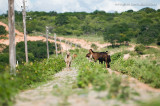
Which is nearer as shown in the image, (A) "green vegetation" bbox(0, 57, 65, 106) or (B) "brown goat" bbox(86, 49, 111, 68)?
(A) "green vegetation" bbox(0, 57, 65, 106)

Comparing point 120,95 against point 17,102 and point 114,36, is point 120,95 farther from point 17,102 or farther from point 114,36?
point 114,36

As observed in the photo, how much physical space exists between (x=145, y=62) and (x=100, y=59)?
569 cm

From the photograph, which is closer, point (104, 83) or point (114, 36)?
point (104, 83)

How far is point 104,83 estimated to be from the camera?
267 inches

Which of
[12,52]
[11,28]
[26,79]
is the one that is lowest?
[26,79]

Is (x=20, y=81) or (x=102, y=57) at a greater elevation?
(x=102, y=57)

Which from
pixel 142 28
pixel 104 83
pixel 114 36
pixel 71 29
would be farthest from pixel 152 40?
pixel 104 83

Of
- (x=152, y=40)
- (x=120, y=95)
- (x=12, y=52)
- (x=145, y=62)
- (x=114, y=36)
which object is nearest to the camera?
(x=120, y=95)

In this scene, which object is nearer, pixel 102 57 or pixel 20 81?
pixel 20 81

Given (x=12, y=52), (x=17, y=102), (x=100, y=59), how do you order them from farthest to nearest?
(x=100, y=59) < (x=12, y=52) < (x=17, y=102)

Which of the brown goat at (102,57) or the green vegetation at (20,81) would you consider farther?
the brown goat at (102,57)

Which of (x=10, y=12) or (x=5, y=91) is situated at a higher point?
(x=10, y=12)

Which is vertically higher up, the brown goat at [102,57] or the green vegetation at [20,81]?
the brown goat at [102,57]

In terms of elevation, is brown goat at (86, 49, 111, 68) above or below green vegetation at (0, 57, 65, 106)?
above
